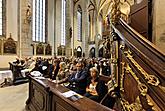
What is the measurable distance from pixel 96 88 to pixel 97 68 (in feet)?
14.6

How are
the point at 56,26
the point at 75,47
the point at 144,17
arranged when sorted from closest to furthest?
the point at 144,17 < the point at 56,26 < the point at 75,47

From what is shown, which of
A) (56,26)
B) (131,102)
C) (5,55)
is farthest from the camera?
(56,26)

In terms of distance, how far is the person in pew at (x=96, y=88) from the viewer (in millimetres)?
4129

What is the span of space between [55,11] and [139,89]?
19.7 m

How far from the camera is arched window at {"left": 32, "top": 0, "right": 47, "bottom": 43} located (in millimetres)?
18609

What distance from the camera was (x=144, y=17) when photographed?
4625 mm

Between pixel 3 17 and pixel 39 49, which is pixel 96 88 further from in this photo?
pixel 39 49

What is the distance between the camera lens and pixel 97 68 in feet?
28.6

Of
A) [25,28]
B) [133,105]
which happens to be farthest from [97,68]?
[25,28]

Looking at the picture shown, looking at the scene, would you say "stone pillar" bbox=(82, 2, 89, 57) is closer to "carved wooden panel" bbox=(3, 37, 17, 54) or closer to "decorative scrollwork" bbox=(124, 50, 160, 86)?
"carved wooden panel" bbox=(3, 37, 17, 54)

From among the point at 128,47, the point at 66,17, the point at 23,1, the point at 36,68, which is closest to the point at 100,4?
the point at 66,17

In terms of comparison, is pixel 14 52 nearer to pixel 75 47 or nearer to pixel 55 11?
pixel 55 11

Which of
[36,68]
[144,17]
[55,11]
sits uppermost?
[55,11]

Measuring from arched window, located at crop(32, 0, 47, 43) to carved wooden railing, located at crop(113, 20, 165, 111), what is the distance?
1639 cm
